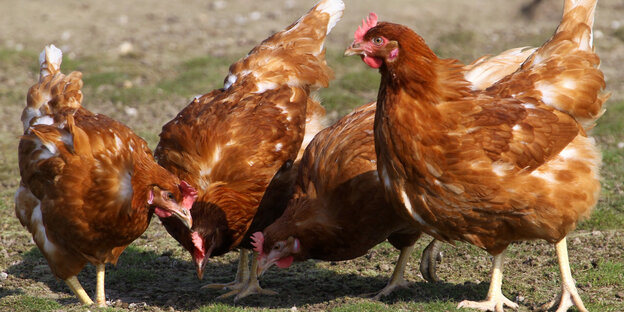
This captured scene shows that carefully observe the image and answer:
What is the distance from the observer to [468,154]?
3.74 metres

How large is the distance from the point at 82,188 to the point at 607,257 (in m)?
3.52

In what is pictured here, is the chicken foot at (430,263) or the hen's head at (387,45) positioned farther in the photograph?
the chicken foot at (430,263)

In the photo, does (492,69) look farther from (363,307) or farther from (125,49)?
(125,49)

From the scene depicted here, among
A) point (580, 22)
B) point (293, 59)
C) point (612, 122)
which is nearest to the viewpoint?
point (580, 22)

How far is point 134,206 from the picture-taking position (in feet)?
13.6

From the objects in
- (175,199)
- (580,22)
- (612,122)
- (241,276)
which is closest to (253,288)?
(241,276)

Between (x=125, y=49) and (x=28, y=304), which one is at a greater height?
(x=125, y=49)

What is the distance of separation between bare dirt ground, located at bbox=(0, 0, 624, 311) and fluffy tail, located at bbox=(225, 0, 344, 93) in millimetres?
1400

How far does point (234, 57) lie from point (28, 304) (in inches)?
250

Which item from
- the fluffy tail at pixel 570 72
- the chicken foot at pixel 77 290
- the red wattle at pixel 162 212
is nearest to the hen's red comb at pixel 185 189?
the red wattle at pixel 162 212

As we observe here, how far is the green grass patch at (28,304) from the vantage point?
14.1 ft

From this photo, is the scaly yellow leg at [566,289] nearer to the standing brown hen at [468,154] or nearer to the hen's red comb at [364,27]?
the standing brown hen at [468,154]

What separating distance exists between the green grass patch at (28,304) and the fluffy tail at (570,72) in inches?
120

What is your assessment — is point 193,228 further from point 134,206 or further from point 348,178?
point 348,178
